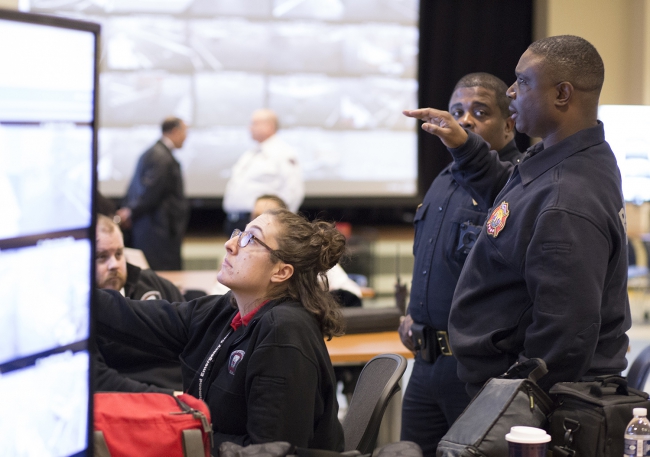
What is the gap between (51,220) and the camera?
3.27 ft

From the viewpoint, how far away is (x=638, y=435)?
1503 millimetres

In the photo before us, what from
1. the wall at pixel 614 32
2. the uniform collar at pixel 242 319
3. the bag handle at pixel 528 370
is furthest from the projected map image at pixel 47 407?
the wall at pixel 614 32

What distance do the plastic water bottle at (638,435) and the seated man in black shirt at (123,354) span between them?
147 centimetres

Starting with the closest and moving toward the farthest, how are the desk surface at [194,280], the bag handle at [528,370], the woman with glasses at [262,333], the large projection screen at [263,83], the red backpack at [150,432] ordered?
the red backpack at [150,432], the bag handle at [528,370], the woman with glasses at [262,333], the desk surface at [194,280], the large projection screen at [263,83]

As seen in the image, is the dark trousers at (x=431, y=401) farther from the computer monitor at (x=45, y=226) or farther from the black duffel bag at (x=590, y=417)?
the computer monitor at (x=45, y=226)

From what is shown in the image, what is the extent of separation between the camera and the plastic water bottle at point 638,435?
149cm

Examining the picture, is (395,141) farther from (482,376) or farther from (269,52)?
(482,376)

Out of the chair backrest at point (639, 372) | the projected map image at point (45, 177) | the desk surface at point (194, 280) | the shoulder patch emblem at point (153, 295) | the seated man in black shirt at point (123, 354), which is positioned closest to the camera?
the projected map image at point (45, 177)

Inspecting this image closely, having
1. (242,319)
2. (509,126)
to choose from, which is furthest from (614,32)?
(242,319)

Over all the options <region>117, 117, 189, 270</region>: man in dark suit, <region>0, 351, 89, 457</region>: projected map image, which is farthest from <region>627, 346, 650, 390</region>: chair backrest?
<region>117, 117, 189, 270</region>: man in dark suit

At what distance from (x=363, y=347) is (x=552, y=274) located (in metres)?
1.54

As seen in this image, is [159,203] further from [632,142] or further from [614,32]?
[614,32]

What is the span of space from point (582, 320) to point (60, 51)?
1166mm

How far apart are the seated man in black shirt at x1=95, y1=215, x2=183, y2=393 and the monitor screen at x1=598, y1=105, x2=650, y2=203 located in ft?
6.36
